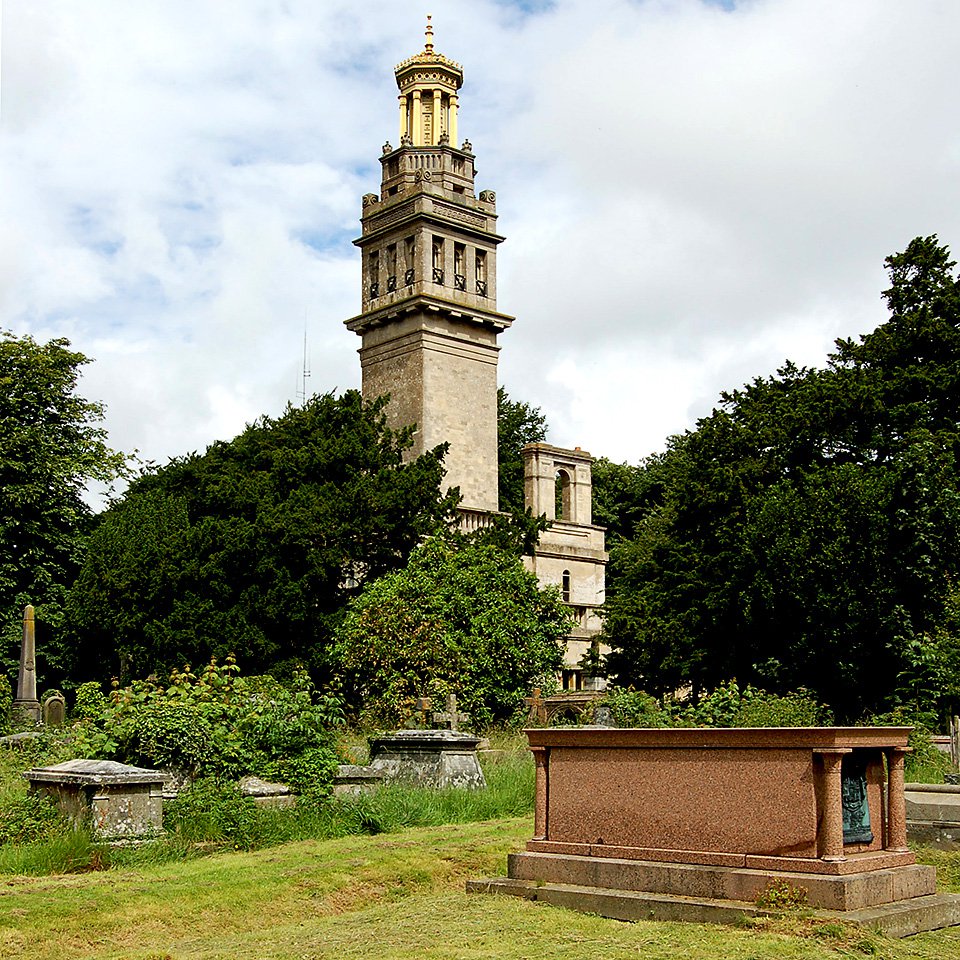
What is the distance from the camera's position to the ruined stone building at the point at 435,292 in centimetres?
4141

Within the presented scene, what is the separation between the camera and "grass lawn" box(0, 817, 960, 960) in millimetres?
7879

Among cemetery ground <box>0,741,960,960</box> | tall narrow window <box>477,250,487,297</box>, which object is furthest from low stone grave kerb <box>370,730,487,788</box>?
tall narrow window <box>477,250,487,297</box>

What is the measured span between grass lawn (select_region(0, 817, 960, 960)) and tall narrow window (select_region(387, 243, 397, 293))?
31.8 m

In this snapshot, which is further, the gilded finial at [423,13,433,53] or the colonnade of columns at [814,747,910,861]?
the gilded finial at [423,13,433,53]

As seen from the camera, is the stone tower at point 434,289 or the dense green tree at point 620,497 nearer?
the stone tower at point 434,289

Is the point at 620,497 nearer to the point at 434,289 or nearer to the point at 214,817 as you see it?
the point at 434,289

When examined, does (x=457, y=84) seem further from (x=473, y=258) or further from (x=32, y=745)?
(x=32, y=745)

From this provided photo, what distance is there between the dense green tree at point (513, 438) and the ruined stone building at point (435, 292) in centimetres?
1361

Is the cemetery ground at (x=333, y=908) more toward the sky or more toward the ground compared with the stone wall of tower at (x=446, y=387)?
more toward the ground

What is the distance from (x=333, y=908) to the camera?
10188 millimetres

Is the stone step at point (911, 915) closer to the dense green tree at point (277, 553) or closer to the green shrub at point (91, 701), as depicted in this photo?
the green shrub at point (91, 701)

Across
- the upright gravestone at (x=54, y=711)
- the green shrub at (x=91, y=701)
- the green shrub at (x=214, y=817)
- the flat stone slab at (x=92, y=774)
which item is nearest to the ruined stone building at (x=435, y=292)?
the upright gravestone at (x=54, y=711)

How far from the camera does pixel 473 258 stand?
42.9 metres

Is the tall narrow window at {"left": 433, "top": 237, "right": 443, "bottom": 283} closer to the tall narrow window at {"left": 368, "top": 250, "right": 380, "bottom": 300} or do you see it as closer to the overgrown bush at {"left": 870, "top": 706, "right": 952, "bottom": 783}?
the tall narrow window at {"left": 368, "top": 250, "right": 380, "bottom": 300}
